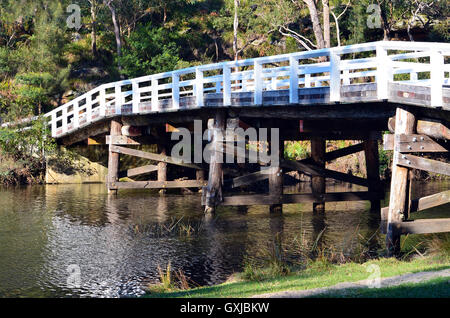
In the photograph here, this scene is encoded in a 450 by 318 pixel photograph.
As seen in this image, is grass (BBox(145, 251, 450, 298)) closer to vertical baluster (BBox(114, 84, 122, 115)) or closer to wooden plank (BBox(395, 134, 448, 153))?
wooden plank (BBox(395, 134, 448, 153))

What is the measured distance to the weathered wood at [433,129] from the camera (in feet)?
43.5

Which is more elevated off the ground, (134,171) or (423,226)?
(134,171)

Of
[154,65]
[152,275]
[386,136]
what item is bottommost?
[152,275]

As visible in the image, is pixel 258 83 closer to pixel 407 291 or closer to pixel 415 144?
pixel 415 144

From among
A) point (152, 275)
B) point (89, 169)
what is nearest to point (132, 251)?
point (152, 275)

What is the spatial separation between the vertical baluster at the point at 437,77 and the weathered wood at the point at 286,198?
8.22 meters

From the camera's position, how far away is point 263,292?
9.58 meters

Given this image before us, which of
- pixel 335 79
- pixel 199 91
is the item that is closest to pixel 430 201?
pixel 335 79

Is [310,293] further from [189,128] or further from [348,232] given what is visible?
[189,128]

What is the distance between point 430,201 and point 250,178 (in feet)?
24.3

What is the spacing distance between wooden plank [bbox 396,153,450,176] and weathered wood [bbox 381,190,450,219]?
0.49 meters

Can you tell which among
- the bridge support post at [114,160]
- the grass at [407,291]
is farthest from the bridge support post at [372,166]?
the grass at [407,291]

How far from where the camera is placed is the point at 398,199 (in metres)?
13.7

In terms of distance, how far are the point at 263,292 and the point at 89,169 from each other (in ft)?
79.0
